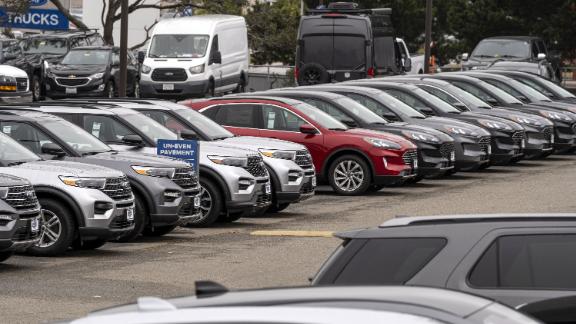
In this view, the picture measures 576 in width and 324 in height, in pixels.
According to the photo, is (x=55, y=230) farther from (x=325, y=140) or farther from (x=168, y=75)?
(x=168, y=75)

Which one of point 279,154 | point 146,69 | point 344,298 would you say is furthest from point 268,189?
point 146,69

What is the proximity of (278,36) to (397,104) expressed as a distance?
30.2 meters

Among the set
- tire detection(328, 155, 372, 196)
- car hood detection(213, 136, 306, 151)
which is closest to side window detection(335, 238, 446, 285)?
car hood detection(213, 136, 306, 151)

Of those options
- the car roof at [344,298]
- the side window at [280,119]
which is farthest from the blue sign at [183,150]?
the car roof at [344,298]

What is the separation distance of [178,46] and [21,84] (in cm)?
659

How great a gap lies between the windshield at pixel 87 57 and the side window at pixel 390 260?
1372 inches

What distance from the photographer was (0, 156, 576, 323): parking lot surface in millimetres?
13312

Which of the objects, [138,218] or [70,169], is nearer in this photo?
[70,169]

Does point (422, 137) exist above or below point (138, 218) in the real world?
below

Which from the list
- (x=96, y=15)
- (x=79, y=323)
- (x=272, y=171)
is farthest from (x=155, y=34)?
(x=79, y=323)

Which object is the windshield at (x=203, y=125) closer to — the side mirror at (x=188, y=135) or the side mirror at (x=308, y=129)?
the side mirror at (x=188, y=135)

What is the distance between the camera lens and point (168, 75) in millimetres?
41156

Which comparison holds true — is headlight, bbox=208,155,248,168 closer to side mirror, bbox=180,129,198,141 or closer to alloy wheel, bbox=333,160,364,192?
side mirror, bbox=180,129,198,141

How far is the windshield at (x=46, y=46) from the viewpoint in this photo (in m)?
44.3
